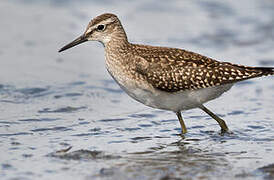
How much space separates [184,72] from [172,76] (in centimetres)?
23

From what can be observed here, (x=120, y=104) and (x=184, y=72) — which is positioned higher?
(x=184, y=72)

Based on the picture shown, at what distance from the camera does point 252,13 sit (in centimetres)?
1944

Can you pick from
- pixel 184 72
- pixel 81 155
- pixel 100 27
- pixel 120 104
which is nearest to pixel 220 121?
pixel 184 72

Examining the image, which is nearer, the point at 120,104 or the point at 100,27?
the point at 100,27

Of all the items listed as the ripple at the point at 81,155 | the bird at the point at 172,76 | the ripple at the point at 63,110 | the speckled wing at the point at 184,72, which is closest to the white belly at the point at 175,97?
the bird at the point at 172,76

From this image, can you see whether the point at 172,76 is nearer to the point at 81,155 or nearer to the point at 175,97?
the point at 175,97

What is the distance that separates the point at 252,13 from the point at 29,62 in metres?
7.45

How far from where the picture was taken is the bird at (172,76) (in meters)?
11.1

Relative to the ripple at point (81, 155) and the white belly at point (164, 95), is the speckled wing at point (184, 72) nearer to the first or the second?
the white belly at point (164, 95)

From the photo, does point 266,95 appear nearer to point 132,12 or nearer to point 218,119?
point 218,119

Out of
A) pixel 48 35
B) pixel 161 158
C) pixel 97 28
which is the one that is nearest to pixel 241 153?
pixel 161 158

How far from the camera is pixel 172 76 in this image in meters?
11.1

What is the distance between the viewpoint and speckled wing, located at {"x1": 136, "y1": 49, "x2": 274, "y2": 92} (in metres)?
11.1

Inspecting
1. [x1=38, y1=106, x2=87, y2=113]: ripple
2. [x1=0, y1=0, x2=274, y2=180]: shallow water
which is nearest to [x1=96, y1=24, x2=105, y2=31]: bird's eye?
[x1=0, y1=0, x2=274, y2=180]: shallow water
